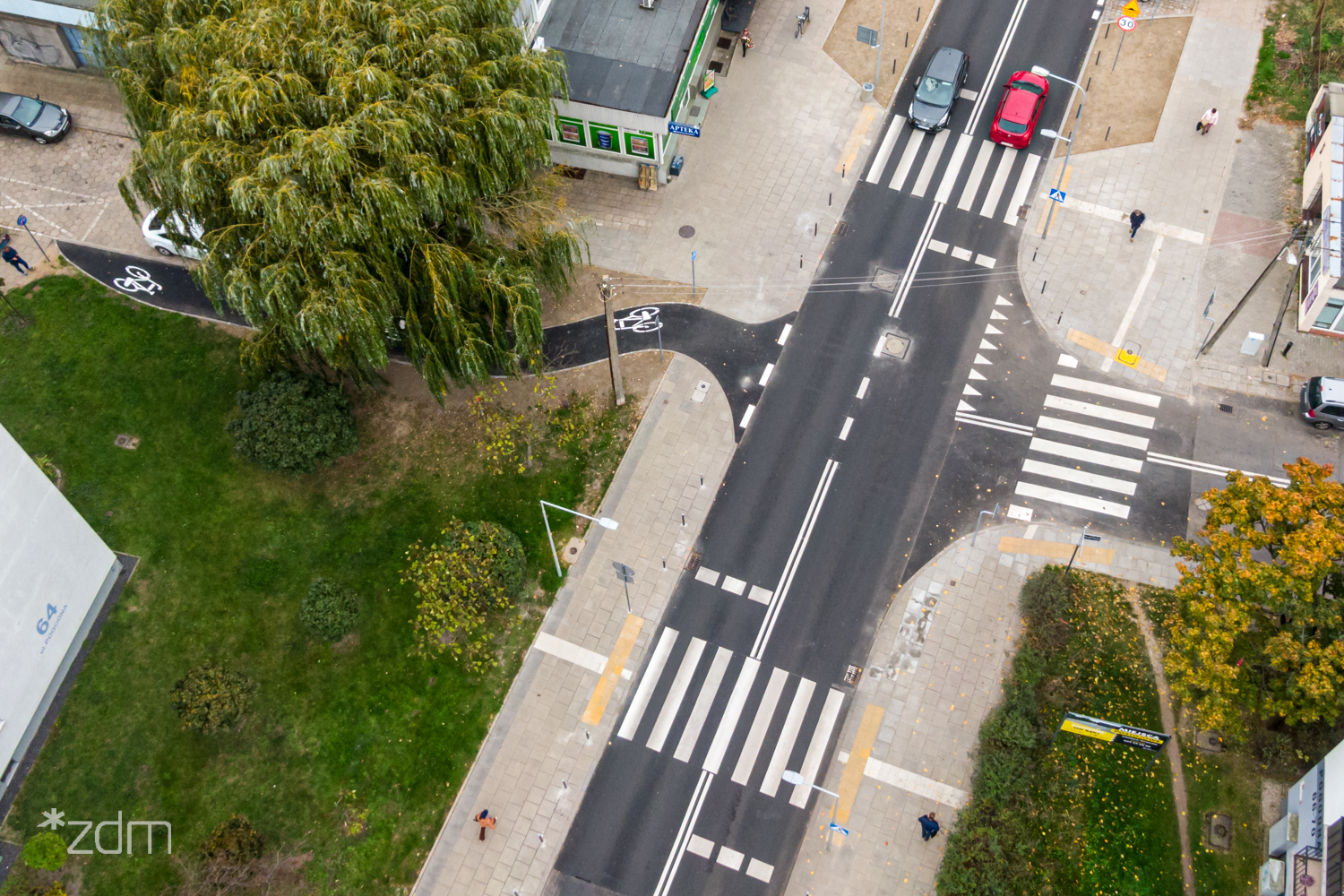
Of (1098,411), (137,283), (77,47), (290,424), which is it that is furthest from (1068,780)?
(77,47)

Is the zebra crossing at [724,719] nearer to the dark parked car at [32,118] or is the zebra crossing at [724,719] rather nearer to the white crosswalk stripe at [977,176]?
the white crosswalk stripe at [977,176]

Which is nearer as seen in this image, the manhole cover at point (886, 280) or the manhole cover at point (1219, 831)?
the manhole cover at point (1219, 831)

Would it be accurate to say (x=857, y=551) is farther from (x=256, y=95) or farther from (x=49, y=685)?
(x=49, y=685)

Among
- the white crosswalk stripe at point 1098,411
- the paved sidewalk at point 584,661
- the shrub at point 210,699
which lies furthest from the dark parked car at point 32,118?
the white crosswalk stripe at point 1098,411

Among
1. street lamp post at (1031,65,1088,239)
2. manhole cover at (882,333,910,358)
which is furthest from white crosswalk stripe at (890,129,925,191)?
manhole cover at (882,333,910,358)

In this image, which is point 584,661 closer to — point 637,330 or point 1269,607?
point 637,330

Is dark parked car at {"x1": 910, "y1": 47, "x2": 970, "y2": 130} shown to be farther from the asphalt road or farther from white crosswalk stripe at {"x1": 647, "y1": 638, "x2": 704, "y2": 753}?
white crosswalk stripe at {"x1": 647, "y1": 638, "x2": 704, "y2": 753}

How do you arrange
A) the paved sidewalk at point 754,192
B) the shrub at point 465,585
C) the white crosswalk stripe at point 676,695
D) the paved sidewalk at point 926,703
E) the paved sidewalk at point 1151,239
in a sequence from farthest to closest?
the paved sidewalk at point 754,192, the paved sidewalk at point 1151,239, the shrub at point 465,585, the white crosswalk stripe at point 676,695, the paved sidewalk at point 926,703

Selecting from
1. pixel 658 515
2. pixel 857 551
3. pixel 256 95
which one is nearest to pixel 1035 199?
pixel 857 551
